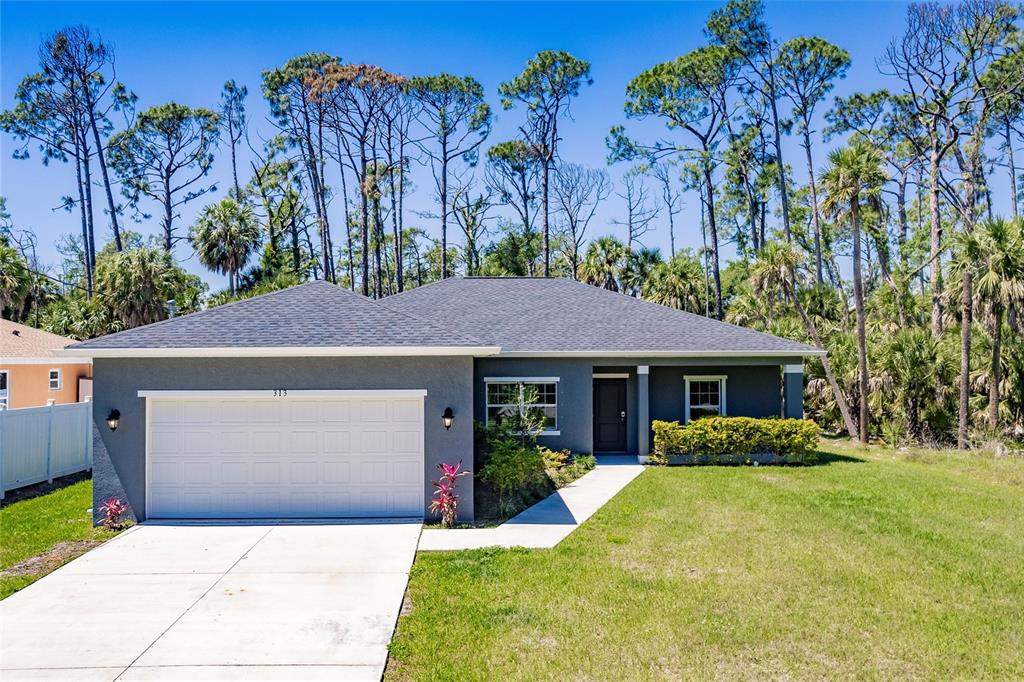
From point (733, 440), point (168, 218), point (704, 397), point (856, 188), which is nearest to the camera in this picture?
point (733, 440)

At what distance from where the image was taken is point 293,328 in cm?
1035

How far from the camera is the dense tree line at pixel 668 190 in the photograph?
2036 centimetres

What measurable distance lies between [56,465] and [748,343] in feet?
51.7

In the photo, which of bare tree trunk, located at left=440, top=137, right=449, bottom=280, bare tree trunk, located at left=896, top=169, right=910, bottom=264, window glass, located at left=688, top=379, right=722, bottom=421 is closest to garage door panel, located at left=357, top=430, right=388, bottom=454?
window glass, located at left=688, top=379, right=722, bottom=421

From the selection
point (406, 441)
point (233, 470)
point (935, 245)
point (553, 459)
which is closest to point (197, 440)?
point (233, 470)

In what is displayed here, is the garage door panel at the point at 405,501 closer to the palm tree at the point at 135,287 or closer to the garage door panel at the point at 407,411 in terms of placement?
the garage door panel at the point at 407,411

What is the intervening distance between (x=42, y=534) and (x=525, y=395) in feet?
31.8

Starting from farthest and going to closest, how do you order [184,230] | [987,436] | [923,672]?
1. [184,230]
2. [987,436]
3. [923,672]

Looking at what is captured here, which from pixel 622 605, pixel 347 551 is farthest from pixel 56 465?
pixel 622 605

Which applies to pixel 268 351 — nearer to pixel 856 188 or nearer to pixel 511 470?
pixel 511 470

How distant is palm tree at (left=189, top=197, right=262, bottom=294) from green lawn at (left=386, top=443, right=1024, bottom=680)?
2492cm

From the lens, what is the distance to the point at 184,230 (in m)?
37.8

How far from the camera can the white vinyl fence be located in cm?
1180

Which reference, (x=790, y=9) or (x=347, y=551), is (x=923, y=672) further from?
(x=790, y=9)
